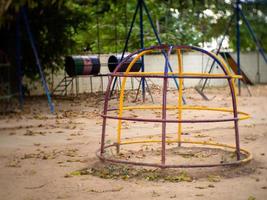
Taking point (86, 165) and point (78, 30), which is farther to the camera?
point (78, 30)

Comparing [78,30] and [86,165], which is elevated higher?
[78,30]

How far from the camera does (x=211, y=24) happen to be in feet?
96.5

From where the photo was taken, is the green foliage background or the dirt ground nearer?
the dirt ground

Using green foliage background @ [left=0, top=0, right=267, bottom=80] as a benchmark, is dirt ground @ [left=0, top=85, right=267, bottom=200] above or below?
below

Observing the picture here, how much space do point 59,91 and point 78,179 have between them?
12024mm

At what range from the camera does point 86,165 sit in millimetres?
6828

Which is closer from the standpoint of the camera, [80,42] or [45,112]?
[45,112]

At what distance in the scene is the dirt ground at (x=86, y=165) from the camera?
5340 mm

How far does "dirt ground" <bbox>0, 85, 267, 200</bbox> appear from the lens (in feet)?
17.5

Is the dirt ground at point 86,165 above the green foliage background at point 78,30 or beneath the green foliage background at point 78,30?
beneath

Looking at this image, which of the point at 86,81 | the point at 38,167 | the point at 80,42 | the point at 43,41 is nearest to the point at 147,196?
the point at 38,167

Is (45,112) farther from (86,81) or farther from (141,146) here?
(141,146)

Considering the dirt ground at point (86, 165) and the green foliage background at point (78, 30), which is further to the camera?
the green foliage background at point (78, 30)

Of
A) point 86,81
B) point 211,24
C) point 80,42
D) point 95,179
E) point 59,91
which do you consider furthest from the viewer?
point 211,24
